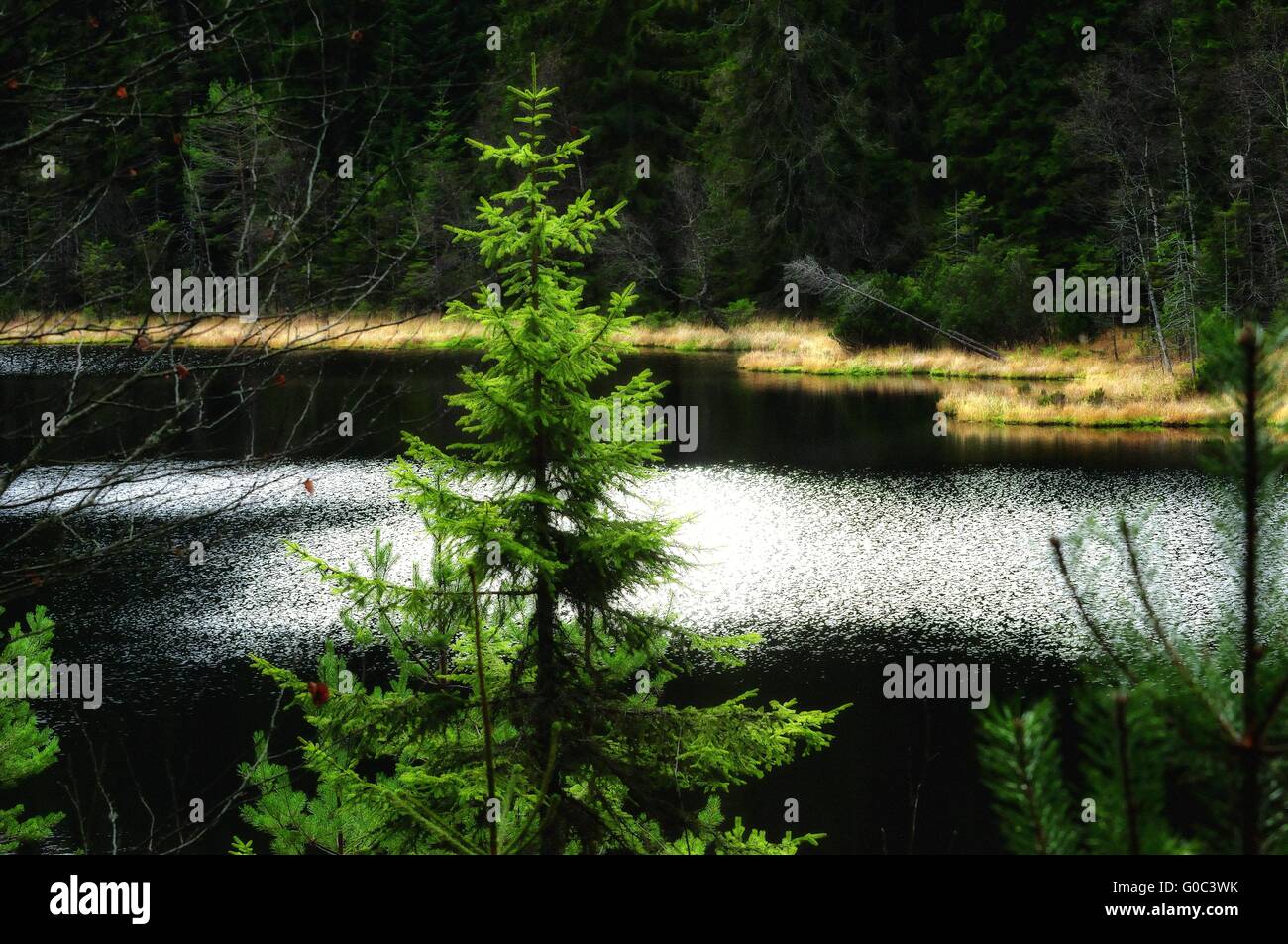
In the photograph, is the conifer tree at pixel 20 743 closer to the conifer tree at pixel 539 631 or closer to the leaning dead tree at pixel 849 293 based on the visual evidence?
the conifer tree at pixel 539 631

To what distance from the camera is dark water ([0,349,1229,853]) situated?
26.0 ft

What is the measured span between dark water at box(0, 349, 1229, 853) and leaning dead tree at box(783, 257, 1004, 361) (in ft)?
29.8

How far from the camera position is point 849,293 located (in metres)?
34.1

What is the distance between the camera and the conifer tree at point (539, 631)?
498 centimetres

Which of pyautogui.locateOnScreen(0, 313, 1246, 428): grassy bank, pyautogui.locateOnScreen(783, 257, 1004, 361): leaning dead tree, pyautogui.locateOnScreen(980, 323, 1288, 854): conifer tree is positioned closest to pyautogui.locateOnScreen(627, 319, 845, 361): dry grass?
pyautogui.locateOnScreen(0, 313, 1246, 428): grassy bank

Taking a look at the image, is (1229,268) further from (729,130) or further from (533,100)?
(533,100)

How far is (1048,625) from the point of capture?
1155cm

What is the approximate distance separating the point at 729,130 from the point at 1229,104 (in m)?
17.5

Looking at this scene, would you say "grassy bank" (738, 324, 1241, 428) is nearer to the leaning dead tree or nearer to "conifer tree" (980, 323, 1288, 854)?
the leaning dead tree

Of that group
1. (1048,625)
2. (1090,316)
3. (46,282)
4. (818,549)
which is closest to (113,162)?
(46,282)

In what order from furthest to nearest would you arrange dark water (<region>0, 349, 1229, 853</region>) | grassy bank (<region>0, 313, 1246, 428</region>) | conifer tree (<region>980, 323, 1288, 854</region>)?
grassy bank (<region>0, 313, 1246, 428</region>), dark water (<region>0, 349, 1229, 853</region>), conifer tree (<region>980, 323, 1288, 854</region>)

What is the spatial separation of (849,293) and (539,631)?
30133 millimetres

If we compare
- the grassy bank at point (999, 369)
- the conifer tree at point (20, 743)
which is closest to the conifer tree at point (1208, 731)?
the conifer tree at point (20, 743)
